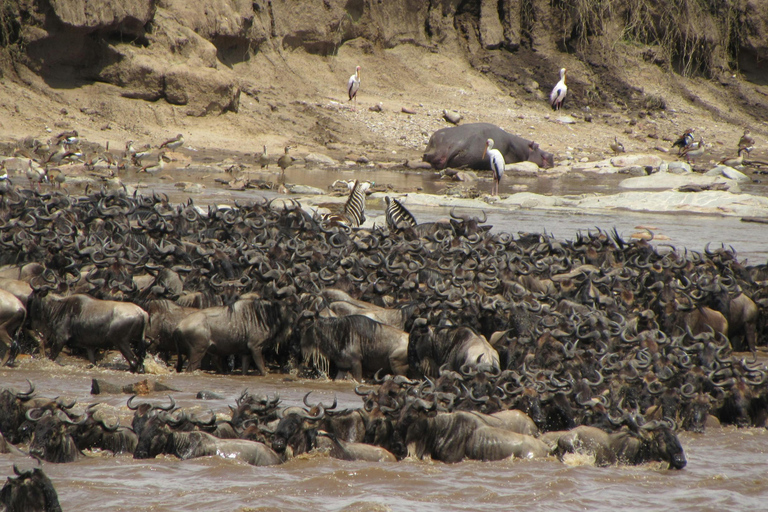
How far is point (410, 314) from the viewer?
8.31 metres

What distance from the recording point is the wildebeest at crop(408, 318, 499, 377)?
7445 millimetres

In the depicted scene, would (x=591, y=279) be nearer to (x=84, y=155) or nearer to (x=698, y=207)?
(x=698, y=207)

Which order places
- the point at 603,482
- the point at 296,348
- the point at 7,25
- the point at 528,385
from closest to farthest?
1. the point at 603,482
2. the point at 528,385
3. the point at 296,348
4. the point at 7,25

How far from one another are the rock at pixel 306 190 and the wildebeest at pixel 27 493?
49.4 ft

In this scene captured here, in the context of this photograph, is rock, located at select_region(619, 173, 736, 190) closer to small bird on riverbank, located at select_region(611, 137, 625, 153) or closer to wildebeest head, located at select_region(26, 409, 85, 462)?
small bird on riverbank, located at select_region(611, 137, 625, 153)

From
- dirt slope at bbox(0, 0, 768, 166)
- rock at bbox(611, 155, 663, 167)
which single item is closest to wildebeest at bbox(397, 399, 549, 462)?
dirt slope at bbox(0, 0, 768, 166)

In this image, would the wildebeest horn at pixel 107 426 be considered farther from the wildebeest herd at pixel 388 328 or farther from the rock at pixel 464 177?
the rock at pixel 464 177

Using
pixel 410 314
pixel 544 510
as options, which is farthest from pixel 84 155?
pixel 544 510

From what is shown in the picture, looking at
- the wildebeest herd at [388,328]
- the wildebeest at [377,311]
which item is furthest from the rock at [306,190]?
the wildebeest at [377,311]

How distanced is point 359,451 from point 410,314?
2.82m

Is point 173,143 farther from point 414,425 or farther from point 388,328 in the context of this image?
point 414,425

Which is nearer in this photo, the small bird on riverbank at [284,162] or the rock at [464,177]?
the small bird on riverbank at [284,162]

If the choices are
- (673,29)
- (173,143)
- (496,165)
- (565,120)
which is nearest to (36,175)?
(173,143)

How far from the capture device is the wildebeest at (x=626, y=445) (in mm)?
5766
